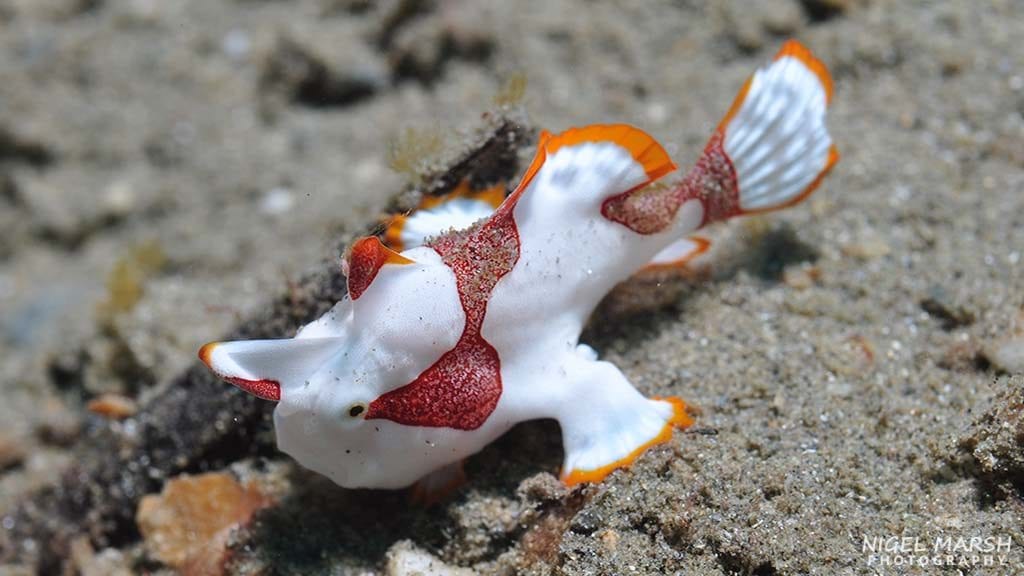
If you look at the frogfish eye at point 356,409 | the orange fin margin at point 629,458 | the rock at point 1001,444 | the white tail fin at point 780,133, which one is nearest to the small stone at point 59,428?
the frogfish eye at point 356,409

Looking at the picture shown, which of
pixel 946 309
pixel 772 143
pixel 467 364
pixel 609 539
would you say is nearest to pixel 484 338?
pixel 467 364

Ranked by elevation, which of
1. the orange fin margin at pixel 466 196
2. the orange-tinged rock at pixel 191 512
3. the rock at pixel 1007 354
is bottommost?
the orange-tinged rock at pixel 191 512

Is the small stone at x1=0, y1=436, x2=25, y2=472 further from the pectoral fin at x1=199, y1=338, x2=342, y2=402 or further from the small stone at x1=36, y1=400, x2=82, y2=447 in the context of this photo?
the pectoral fin at x1=199, y1=338, x2=342, y2=402

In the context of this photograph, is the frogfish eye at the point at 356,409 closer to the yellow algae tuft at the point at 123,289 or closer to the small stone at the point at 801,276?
the small stone at the point at 801,276

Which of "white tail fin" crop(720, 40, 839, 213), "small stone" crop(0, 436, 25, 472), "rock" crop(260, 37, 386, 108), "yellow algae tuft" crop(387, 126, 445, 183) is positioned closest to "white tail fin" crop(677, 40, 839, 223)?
"white tail fin" crop(720, 40, 839, 213)

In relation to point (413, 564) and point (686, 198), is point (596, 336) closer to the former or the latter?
point (686, 198)

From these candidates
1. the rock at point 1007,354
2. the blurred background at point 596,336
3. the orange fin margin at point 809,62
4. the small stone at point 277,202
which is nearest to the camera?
the blurred background at point 596,336

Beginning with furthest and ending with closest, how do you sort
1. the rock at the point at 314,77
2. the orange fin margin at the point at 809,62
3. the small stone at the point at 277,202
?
the rock at the point at 314,77
the small stone at the point at 277,202
the orange fin margin at the point at 809,62
